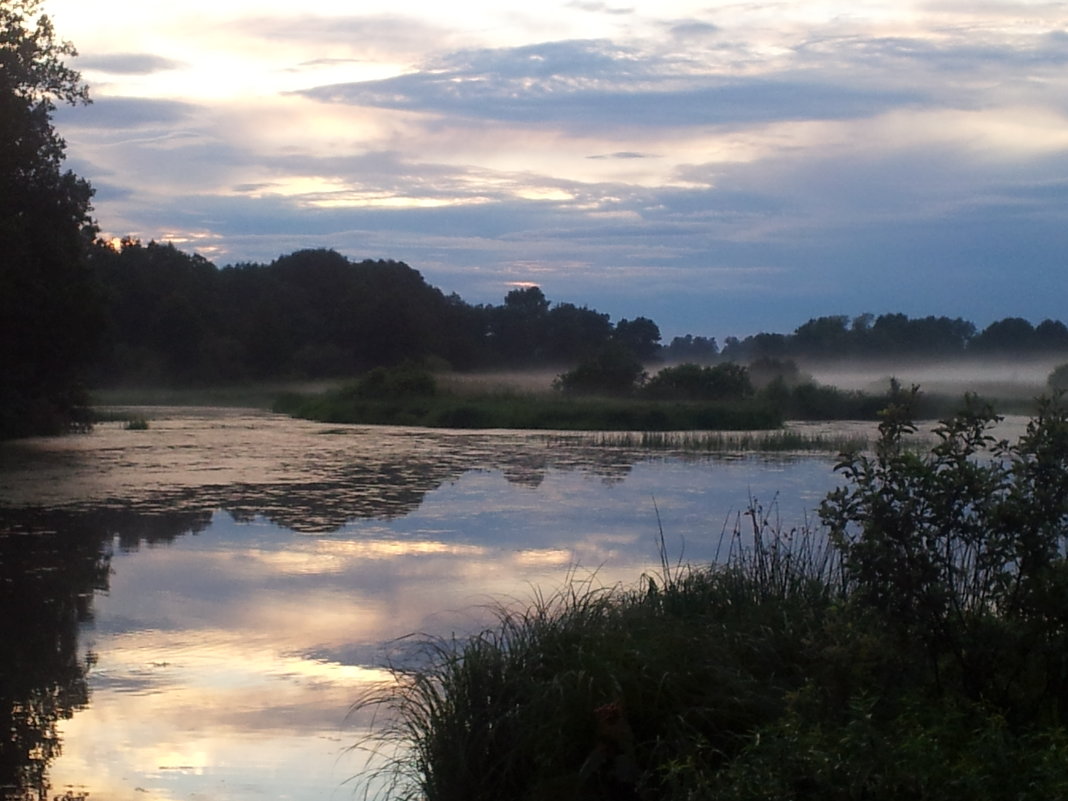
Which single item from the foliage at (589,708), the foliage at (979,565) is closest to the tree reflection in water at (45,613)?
the foliage at (589,708)

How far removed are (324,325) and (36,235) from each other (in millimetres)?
55898

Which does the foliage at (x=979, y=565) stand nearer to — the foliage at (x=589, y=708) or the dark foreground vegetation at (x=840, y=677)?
the dark foreground vegetation at (x=840, y=677)

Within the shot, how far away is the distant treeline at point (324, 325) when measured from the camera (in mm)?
69625

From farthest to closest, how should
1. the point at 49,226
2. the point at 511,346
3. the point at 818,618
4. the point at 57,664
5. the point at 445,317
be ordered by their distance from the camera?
the point at 511,346, the point at 445,317, the point at 49,226, the point at 57,664, the point at 818,618

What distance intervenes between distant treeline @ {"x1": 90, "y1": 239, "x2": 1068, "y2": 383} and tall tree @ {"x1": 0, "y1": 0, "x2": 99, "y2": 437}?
32997 millimetres

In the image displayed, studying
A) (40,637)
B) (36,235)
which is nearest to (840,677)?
(40,637)

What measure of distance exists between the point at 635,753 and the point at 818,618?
1746mm

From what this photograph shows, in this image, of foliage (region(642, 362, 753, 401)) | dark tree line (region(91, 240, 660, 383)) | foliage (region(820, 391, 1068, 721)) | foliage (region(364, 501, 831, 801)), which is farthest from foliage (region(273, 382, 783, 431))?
foliage (region(820, 391, 1068, 721))

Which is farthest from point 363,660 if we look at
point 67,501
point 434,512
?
point 67,501

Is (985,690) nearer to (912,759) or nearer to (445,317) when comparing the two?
(912,759)

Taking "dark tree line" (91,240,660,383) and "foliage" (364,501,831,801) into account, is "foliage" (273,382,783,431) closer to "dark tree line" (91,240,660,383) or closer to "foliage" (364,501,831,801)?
"dark tree line" (91,240,660,383)

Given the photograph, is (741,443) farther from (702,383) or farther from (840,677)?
(840,677)

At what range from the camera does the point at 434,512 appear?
1552 cm

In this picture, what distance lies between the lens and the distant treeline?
69.6 meters
